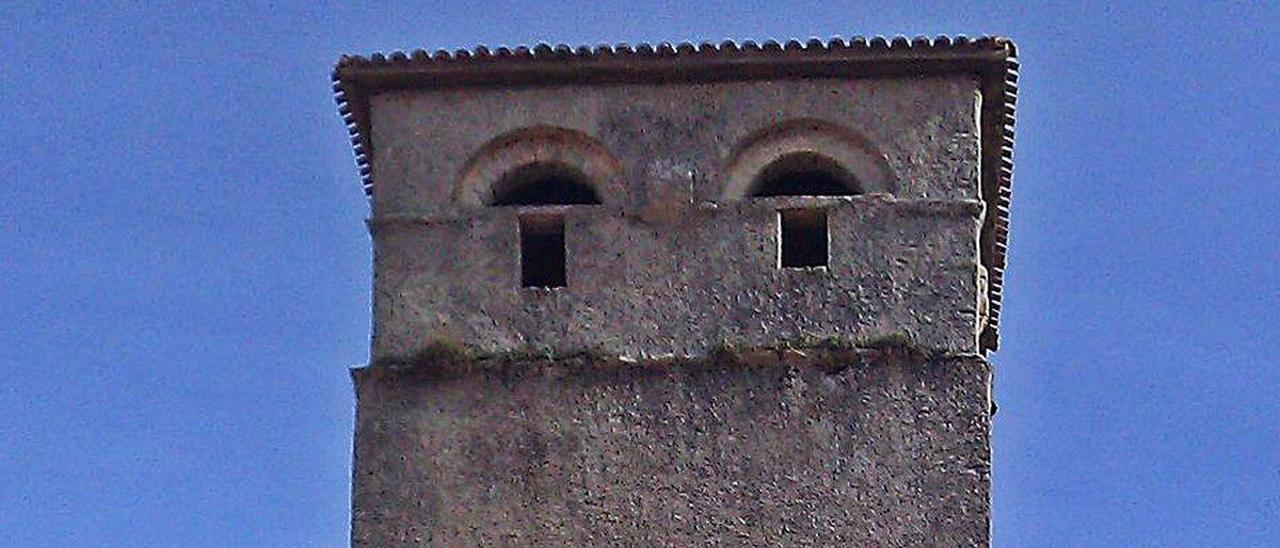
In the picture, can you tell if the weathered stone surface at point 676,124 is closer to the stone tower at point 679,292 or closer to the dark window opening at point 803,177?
the stone tower at point 679,292

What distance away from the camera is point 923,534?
1814 centimetres

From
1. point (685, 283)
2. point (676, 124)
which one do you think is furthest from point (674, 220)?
point (676, 124)

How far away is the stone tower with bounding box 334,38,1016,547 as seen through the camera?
18.3 metres

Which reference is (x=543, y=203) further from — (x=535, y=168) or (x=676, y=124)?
(x=676, y=124)

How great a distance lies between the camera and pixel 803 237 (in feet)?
63.7

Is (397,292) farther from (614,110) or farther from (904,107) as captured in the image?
(904,107)

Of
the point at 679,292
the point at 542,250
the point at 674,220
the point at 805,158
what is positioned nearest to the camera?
the point at 679,292

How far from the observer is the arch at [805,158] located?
19594mm

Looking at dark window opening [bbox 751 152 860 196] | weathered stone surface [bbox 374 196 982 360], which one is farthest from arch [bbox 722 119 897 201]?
weathered stone surface [bbox 374 196 982 360]

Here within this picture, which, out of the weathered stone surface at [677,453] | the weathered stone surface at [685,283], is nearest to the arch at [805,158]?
the weathered stone surface at [685,283]

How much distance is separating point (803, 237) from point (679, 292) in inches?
36.5

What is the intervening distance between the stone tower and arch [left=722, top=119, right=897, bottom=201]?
2 cm

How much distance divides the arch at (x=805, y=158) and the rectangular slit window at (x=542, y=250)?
3.81ft

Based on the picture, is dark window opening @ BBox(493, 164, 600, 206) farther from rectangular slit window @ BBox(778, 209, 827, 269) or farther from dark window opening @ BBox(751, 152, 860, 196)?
rectangular slit window @ BBox(778, 209, 827, 269)
